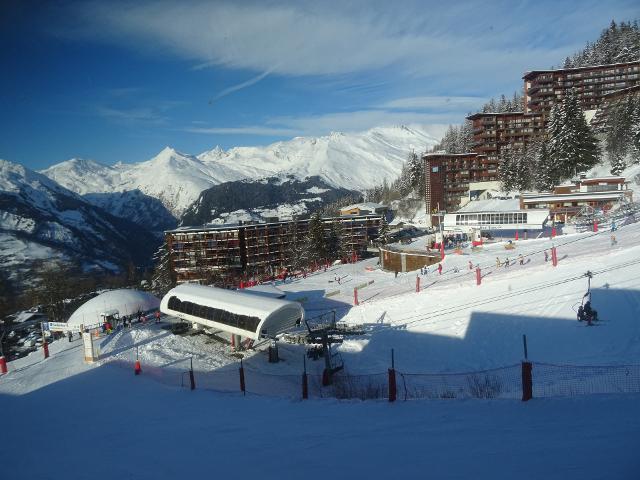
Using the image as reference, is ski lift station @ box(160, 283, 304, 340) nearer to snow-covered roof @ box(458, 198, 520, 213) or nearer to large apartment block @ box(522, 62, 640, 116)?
snow-covered roof @ box(458, 198, 520, 213)

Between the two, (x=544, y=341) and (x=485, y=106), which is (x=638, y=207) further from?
(x=485, y=106)

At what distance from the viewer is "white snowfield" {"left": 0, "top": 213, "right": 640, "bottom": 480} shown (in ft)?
23.9

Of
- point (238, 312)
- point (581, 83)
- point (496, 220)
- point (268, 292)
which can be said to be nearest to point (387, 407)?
point (238, 312)

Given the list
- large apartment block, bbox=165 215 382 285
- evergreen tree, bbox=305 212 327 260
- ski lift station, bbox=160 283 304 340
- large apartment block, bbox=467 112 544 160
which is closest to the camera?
ski lift station, bbox=160 283 304 340

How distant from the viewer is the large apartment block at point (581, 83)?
82.9 meters

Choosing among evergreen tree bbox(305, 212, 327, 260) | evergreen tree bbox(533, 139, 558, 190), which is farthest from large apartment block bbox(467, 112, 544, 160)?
evergreen tree bbox(305, 212, 327, 260)

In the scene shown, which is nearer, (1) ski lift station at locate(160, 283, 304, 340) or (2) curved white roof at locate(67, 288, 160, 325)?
(1) ski lift station at locate(160, 283, 304, 340)

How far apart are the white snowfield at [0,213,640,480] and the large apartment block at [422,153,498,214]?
49902 mm

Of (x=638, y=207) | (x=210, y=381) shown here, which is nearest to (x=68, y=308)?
(x=210, y=381)

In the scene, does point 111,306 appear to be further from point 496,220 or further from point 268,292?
point 496,220

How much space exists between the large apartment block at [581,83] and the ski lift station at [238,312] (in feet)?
266

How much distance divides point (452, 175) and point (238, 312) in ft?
A: 221

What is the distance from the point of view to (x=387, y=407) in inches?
409

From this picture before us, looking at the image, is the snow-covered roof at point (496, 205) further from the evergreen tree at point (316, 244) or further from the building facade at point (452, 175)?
the evergreen tree at point (316, 244)
